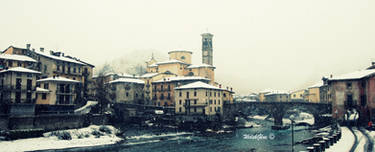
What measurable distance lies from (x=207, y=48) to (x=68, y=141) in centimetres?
9087

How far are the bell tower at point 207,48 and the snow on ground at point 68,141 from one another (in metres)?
76.3

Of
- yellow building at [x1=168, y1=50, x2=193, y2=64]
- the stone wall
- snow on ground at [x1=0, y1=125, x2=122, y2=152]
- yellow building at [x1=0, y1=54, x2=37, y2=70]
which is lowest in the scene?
snow on ground at [x1=0, y1=125, x2=122, y2=152]

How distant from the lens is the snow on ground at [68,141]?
46250 millimetres

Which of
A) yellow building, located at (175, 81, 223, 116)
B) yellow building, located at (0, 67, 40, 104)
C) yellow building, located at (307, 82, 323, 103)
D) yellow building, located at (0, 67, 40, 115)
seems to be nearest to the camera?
yellow building, located at (0, 67, 40, 115)

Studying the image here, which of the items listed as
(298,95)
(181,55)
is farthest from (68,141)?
(298,95)

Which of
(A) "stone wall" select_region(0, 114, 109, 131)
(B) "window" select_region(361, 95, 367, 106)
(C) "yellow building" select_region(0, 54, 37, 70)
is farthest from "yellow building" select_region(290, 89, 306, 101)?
(C) "yellow building" select_region(0, 54, 37, 70)

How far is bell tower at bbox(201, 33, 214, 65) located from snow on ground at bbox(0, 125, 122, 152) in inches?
3003

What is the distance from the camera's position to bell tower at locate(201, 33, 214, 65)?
13500cm

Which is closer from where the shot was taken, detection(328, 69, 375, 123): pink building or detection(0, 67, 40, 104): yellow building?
detection(0, 67, 40, 104): yellow building

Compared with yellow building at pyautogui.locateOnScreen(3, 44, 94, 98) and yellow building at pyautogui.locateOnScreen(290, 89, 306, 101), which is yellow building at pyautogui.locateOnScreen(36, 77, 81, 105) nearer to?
yellow building at pyautogui.locateOnScreen(3, 44, 94, 98)

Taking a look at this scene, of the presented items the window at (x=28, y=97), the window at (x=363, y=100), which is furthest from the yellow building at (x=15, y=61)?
the window at (x=363, y=100)

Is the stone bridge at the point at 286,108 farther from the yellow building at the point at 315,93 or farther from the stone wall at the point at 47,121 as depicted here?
the stone wall at the point at 47,121

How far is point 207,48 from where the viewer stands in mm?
135500

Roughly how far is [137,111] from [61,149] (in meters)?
37.8
